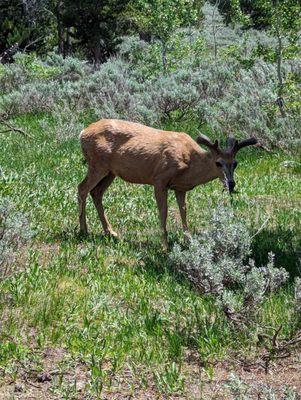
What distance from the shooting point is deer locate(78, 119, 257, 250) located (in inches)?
341

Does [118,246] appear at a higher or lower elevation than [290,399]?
lower

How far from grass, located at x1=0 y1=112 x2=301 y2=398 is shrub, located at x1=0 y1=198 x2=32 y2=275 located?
22cm

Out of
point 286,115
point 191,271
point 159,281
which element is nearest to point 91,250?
point 159,281

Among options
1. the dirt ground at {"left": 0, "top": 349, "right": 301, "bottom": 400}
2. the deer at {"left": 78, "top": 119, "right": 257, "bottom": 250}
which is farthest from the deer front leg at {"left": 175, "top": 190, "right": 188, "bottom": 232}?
the dirt ground at {"left": 0, "top": 349, "right": 301, "bottom": 400}

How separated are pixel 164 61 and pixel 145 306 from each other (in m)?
18.0

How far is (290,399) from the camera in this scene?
379 cm

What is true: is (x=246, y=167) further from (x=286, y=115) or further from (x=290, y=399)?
(x=290, y=399)

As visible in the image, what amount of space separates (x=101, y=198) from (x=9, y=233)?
3.05 metres

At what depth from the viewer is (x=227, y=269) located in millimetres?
6293

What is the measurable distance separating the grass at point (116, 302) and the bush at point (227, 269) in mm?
145

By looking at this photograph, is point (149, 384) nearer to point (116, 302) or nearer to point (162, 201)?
point (116, 302)

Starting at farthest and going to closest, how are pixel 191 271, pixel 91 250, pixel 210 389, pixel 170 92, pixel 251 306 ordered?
pixel 170 92 < pixel 91 250 < pixel 191 271 < pixel 251 306 < pixel 210 389

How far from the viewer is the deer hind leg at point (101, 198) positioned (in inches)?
351

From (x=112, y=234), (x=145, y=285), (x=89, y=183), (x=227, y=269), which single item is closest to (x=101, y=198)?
(x=89, y=183)
